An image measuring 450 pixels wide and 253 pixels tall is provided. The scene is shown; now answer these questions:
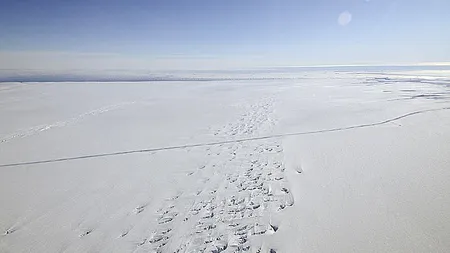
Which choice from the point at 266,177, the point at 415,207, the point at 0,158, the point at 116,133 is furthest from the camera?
the point at 116,133

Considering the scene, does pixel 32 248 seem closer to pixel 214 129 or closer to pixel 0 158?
pixel 0 158

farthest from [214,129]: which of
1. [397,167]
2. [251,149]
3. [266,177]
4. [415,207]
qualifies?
[415,207]

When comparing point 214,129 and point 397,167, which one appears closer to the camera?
point 397,167

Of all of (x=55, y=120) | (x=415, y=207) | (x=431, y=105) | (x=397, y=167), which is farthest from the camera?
(x=431, y=105)

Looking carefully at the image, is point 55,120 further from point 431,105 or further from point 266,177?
point 431,105

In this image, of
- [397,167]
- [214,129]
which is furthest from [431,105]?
[214,129]

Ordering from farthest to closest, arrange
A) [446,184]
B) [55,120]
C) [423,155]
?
1. [55,120]
2. [423,155]
3. [446,184]
